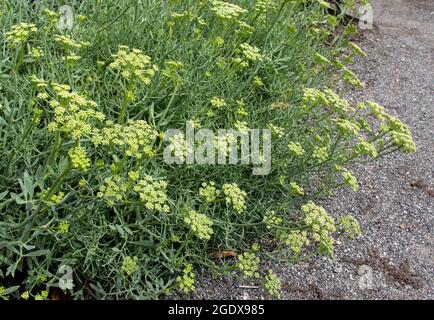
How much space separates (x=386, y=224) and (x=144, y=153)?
151 cm

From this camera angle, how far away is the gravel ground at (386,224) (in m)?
2.46

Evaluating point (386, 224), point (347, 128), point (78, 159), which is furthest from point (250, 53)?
point (386, 224)

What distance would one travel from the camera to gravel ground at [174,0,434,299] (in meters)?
2.46

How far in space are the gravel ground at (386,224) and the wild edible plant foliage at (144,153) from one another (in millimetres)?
122

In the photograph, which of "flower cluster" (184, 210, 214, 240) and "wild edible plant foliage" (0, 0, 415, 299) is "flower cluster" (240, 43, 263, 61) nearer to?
"wild edible plant foliage" (0, 0, 415, 299)

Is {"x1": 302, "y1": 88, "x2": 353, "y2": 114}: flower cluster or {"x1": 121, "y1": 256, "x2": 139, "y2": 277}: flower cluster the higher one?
{"x1": 302, "y1": 88, "x2": 353, "y2": 114}: flower cluster

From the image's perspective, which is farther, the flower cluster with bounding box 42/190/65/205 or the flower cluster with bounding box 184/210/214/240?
the flower cluster with bounding box 184/210/214/240

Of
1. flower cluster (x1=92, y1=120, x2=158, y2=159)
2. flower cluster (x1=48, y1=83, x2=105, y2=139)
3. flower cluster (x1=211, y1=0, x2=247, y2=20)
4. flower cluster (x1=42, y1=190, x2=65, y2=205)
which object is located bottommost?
flower cluster (x1=42, y1=190, x2=65, y2=205)

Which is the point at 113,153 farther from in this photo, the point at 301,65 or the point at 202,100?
the point at 301,65

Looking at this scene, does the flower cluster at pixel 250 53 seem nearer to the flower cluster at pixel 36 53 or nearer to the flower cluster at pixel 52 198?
the flower cluster at pixel 36 53

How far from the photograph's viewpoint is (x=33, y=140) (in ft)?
7.30

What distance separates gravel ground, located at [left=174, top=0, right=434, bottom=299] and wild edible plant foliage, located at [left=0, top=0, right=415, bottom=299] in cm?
12

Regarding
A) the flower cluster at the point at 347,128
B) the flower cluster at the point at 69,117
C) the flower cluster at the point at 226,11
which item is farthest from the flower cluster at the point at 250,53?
the flower cluster at the point at 69,117

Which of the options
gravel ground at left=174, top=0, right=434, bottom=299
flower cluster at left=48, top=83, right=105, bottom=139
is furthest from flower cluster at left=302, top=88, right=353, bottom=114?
flower cluster at left=48, top=83, right=105, bottom=139
